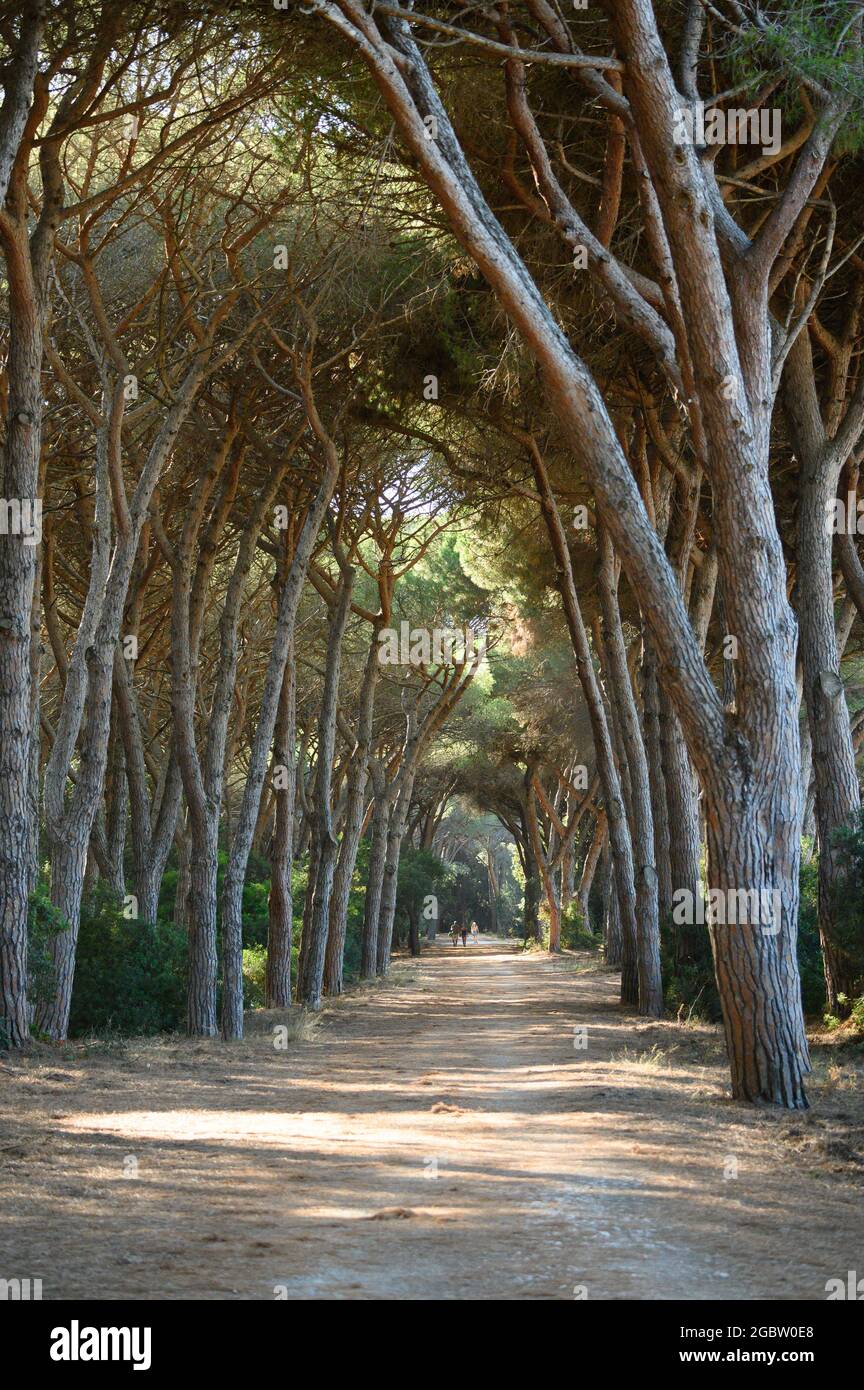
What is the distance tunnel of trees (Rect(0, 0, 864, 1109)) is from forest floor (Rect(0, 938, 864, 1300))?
47.7 inches

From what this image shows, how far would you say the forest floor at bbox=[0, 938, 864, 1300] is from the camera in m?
4.34

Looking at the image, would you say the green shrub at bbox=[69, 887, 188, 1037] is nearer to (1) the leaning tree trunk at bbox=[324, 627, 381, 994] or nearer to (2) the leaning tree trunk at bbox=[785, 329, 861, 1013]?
(2) the leaning tree trunk at bbox=[785, 329, 861, 1013]

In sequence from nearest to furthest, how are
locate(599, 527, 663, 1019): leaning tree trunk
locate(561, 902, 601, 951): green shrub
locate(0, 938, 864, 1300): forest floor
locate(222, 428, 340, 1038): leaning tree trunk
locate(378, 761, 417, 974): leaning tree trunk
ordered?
locate(0, 938, 864, 1300): forest floor
locate(222, 428, 340, 1038): leaning tree trunk
locate(599, 527, 663, 1019): leaning tree trunk
locate(378, 761, 417, 974): leaning tree trunk
locate(561, 902, 601, 951): green shrub

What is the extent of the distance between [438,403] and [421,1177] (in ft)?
35.6

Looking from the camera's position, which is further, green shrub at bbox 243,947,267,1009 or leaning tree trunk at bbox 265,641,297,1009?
green shrub at bbox 243,947,267,1009

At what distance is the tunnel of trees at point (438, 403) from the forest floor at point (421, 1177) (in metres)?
1.21

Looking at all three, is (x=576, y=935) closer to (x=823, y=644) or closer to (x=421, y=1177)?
(x=823, y=644)

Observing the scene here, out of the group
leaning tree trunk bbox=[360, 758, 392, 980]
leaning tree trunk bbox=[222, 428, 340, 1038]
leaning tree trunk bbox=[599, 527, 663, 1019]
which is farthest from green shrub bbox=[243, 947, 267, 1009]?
leaning tree trunk bbox=[599, 527, 663, 1019]

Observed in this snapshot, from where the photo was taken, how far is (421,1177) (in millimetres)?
6070

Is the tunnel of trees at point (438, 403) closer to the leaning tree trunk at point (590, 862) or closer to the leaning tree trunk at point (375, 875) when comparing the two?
the leaning tree trunk at point (375, 875)

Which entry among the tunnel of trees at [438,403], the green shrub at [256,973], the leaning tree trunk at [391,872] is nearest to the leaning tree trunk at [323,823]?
the tunnel of trees at [438,403]
